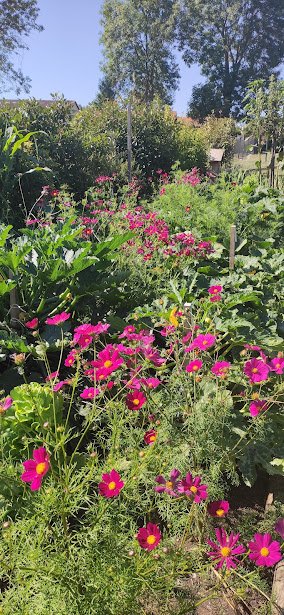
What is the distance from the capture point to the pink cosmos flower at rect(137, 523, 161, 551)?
1163 mm

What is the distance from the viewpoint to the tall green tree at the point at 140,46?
28281 mm

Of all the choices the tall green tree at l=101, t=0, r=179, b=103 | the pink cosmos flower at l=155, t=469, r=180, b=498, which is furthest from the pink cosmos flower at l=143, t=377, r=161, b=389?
the tall green tree at l=101, t=0, r=179, b=103

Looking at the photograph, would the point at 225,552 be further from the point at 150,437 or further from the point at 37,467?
the point at 37,467

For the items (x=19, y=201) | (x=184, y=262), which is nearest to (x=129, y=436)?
(x=184, y=262)

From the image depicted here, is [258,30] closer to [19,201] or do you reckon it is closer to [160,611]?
[19,201]

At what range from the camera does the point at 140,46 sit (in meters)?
29.2

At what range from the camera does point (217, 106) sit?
30578 mm

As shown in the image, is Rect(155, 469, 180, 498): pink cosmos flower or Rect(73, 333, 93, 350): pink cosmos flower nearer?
Rect(155, 469, 180, 498): pink cosmos flower

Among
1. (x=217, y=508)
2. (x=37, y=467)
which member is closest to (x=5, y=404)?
(x=37, y=467)

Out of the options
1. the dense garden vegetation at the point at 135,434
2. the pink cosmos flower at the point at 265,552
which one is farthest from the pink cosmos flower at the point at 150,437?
the pink cosmos flower at the point at 265,552

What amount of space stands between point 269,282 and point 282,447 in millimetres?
1479

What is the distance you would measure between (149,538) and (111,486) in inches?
Result: 6.1

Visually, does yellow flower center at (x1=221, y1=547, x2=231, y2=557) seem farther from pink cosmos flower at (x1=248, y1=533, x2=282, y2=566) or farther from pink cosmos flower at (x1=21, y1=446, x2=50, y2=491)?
pink cosmos flower at (x1=21, y1=446, x2=50, y2=491)

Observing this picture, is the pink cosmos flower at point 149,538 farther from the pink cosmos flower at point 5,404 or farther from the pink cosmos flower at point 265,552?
the pink cosmos flower at point 5,404
